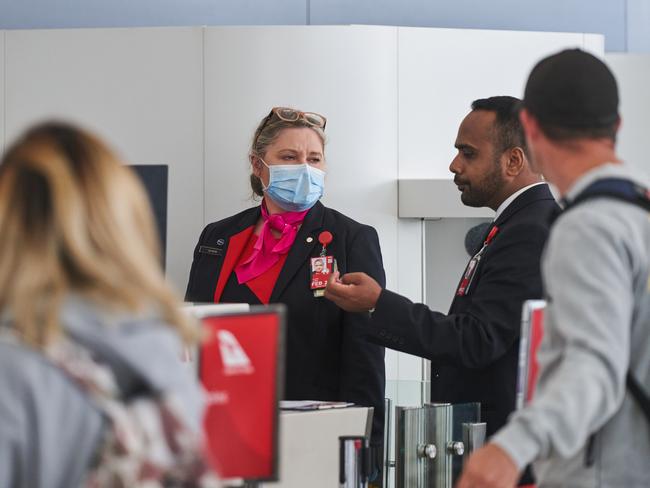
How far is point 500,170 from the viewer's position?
10.2ft

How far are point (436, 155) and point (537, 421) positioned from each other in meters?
3.33

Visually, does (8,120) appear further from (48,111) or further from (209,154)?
(209,154)

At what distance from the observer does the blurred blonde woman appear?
4.17 ft

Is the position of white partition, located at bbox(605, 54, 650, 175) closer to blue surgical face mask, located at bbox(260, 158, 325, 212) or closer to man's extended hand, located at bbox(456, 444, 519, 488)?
blue surgical face mask, located at bbox(260, 158, 325, 212)

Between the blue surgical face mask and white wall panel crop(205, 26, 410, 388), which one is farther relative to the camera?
white wall panel crop(205, 26, 410, 388)

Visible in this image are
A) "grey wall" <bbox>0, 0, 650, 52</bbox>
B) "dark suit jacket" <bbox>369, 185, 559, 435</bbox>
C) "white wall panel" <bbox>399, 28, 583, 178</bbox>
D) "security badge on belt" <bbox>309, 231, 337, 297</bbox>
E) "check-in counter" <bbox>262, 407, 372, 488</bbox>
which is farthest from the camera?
"grey wall" <bbox>0, 0, 650, 52</bbox>

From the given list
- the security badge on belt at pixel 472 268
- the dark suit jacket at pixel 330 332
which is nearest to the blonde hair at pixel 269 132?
the dark suit jacket at pixel 330 332

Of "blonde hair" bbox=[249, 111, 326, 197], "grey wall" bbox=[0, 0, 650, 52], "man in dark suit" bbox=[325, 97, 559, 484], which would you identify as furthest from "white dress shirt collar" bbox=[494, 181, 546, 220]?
"grey wall" bbox=[0, 0, 650, 52]

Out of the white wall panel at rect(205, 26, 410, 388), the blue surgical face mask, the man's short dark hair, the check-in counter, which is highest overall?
the white wall panel at rect(205, 26, 410, 388)

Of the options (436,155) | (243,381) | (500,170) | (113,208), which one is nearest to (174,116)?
(436,155)

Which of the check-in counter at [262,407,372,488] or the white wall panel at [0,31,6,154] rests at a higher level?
the white wall panel at [0,31,6,154]

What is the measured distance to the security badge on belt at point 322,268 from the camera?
3213mm

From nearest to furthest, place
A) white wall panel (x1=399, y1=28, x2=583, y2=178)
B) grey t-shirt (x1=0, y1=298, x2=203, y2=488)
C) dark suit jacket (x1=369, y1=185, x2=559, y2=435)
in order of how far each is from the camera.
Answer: grey t-shirt (x1=0, y1=298, x2=203, y2=488) → dark suit jacket (x1=369, y1=185, x2=559, y2=435) → white wall panel (x1=399, y1=28, x2=583, y2=178)

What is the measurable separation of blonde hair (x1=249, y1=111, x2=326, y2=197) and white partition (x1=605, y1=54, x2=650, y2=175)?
7.95 feet
